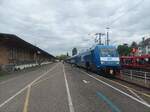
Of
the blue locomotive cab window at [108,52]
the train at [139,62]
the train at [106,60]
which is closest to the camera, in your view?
the train at [106,60]

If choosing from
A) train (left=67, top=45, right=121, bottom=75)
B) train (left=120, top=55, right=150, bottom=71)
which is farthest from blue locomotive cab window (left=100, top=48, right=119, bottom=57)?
train (left=120, top=55, right=150, bottom=71)

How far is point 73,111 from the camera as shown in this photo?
10383mm

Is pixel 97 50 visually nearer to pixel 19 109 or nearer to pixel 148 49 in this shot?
pixel 19 109

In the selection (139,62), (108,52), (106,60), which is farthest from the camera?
(139,62)

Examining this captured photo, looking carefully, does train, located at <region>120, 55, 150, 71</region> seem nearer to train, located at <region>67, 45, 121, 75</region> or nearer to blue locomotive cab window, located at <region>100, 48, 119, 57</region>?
blue locomotive cab window, located at <region>100, 48, 119, 57</region>

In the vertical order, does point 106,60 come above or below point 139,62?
above

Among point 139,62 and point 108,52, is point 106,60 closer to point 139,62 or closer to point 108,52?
point 108,52

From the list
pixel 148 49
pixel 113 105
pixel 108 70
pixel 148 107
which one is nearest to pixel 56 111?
pixel 113 105

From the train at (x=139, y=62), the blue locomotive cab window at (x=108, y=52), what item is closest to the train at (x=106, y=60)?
the blue locomotive cab window at (x=108, y=52)

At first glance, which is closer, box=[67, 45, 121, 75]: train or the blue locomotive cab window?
box=[67, 45, 121, 75]: train

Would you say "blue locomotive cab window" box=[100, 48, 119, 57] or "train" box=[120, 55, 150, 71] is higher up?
"blue locomotive cab window" box=[100, 48, 119, 57]

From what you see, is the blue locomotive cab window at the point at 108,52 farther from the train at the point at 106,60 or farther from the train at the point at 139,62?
the train at the point at 139,62

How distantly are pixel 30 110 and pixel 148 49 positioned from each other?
4859 inches

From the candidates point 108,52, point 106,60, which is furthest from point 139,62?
point 106,60
